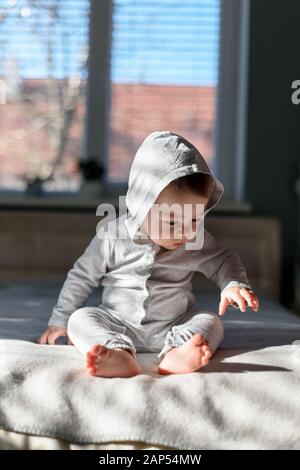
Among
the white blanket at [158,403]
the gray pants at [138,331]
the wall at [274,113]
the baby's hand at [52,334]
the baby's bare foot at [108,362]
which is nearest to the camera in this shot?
the white blanket at [158,403]

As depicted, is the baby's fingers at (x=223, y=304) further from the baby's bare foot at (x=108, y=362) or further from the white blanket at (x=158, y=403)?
the baby's bare foot at (x=108, y=362)

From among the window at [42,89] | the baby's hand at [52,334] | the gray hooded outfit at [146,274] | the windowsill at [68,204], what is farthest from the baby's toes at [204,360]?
the window at [42,89]

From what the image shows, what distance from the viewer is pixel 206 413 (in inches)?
49.4

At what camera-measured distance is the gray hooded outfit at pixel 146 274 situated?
1.54 metres

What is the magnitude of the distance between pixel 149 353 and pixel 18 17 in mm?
2261

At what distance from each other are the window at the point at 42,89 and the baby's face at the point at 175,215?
1.89 meters

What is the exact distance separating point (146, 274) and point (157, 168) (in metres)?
0.26

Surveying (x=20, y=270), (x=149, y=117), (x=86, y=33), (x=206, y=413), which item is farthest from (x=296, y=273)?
(x=206, y=413)

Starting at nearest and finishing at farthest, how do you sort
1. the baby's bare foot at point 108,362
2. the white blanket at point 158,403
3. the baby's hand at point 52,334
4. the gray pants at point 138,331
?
1. the white blanket at point 158,403
2. the baby's bare foot at point 108,362
3. the gray pants at point 138,331
4. the baby's hand at point 52,334

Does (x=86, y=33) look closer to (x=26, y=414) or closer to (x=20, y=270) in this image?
(x=20, y=270)

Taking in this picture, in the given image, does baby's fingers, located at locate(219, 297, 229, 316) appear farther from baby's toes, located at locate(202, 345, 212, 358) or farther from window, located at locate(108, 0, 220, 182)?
window, located at locate(108, 0, 220, 182)

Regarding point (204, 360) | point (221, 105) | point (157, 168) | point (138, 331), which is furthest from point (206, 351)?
point (221, 105)

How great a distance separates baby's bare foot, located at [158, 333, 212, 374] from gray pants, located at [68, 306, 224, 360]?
6 centimetres

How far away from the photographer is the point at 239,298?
1.53 meters
